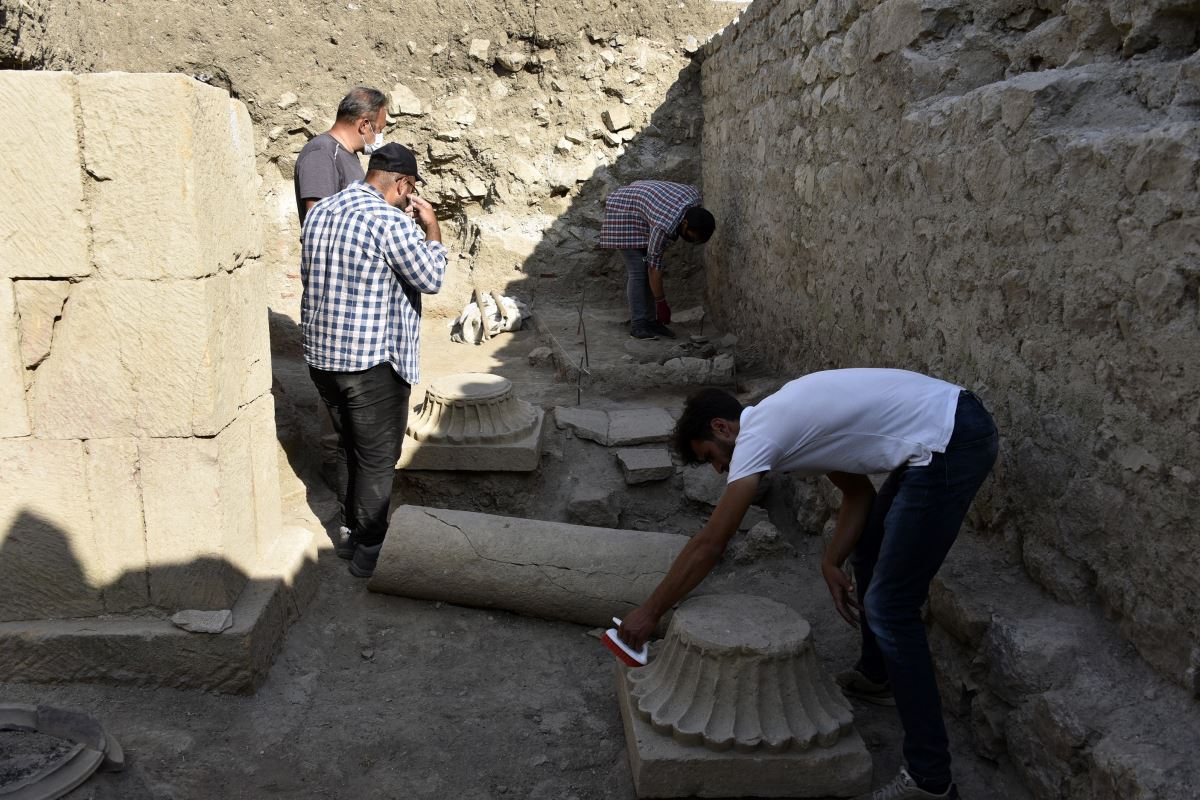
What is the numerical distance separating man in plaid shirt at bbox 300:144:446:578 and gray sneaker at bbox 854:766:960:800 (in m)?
2.60

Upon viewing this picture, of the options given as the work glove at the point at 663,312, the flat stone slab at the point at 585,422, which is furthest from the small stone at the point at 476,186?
the flat stone slab at the point at 585,422

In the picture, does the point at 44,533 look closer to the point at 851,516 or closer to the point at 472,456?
the point at 472,456

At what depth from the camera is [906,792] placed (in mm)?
2812

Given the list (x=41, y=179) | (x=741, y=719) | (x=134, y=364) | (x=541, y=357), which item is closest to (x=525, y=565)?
(x=741, y=719)

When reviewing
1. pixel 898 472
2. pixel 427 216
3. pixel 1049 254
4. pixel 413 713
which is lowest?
pixel 413 713

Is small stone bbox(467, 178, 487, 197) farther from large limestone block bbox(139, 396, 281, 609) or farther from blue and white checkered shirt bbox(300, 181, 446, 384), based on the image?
large limestone block bbox(139, 396, 281, 609)

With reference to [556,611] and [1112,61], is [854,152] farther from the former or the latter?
[556,611]

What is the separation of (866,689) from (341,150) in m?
3.81

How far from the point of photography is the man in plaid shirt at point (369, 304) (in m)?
4.05

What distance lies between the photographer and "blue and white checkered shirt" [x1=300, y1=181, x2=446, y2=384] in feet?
13.3

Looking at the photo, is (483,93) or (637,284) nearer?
(637,284)

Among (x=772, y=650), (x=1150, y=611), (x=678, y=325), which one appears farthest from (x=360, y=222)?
(x=678, y=325)

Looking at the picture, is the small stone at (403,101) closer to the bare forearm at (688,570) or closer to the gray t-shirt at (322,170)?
the gray t-shirt at (322,170)

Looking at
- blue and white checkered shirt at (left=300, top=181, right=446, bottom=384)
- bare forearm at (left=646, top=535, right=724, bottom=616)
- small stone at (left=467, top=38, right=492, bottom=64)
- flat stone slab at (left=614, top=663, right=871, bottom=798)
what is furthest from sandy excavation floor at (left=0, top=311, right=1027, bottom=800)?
small stone at (left=467, top=38, right=492, bottom=64)
